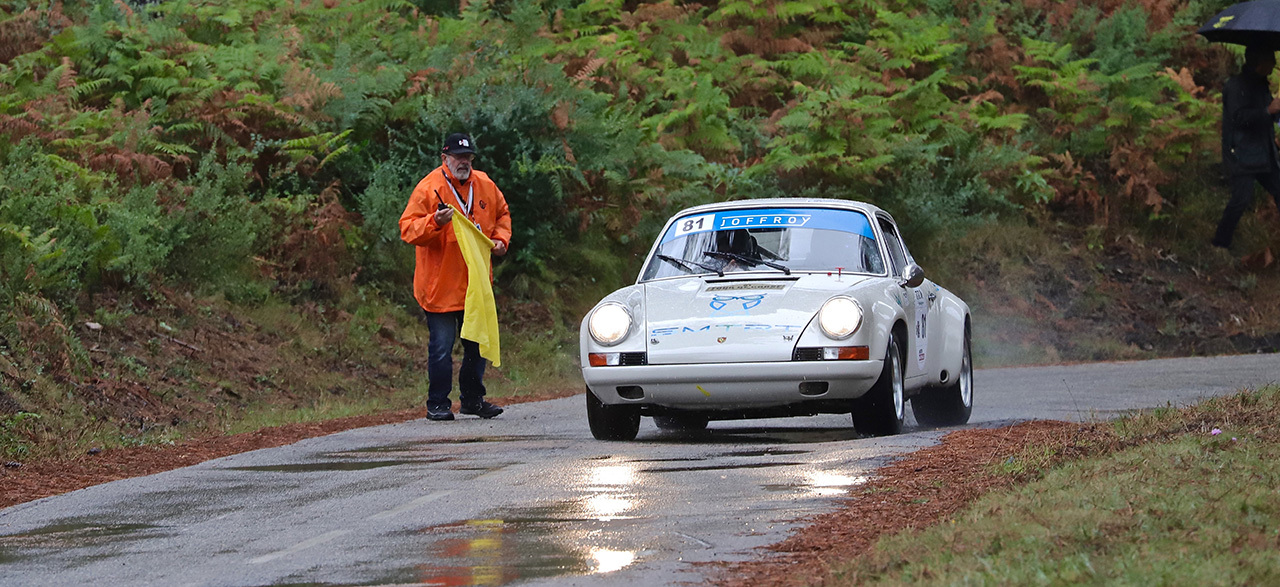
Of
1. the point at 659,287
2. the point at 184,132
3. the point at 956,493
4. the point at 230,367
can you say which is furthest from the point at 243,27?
the point at 956,493

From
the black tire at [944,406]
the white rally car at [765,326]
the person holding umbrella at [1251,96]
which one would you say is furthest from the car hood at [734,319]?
the person holding umbrella at [1251,96]

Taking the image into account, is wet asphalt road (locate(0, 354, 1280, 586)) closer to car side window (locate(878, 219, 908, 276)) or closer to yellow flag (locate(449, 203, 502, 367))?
yellow flag (locate(449, 203, 502, 367))

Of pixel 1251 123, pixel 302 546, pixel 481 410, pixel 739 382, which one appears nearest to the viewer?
pixel 302 546

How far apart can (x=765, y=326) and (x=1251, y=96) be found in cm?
663

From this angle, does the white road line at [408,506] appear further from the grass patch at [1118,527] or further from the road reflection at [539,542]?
the grass patch at [1118,527]

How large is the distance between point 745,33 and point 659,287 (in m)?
17.1

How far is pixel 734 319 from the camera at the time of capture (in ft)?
36.9

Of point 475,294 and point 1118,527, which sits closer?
point 1118,527

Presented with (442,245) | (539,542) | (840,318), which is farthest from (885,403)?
(539,542)

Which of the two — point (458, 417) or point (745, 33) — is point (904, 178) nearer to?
point (745, 33)

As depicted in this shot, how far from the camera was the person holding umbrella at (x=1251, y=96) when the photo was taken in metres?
15.2

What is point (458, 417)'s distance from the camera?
1434 cm

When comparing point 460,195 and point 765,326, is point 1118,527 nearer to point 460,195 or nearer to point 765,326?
point 765,326

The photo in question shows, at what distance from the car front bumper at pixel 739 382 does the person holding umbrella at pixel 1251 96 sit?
19.3 ft
